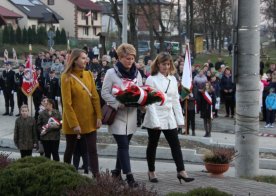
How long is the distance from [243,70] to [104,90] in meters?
2.81

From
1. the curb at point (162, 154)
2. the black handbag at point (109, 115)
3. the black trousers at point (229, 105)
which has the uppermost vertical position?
the black handbag at point (109, 115)

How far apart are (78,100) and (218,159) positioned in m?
2.43

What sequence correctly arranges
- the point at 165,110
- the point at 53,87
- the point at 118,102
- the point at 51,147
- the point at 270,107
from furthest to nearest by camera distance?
1. the point at 53,87
2. the point at 270,107
3. the point at 51,147
4. the point at 165,110
5. the point at 118,102

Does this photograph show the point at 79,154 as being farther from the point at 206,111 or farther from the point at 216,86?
the point at 216,86

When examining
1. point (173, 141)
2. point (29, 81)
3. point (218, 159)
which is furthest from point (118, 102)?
point (29, 81)

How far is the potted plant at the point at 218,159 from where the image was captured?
10039 millimetres

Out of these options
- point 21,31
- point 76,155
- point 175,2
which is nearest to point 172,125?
point 76,155

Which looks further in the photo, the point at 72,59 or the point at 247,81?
the point at 247,81

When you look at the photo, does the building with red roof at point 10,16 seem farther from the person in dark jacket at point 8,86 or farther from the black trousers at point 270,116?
the black trousers at point 270,116

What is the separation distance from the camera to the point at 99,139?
700 inches

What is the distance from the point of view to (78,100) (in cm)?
901

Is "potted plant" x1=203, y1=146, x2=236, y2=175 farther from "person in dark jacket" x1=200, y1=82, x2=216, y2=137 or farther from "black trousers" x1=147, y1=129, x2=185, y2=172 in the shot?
"person in dark jacket" x1=200, y1=82, x2=216, y2=137

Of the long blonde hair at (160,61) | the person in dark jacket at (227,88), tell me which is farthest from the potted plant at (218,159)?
the person in dark jacket at (227,88)

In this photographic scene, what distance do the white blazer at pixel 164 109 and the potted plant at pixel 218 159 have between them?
1058 millimetres
